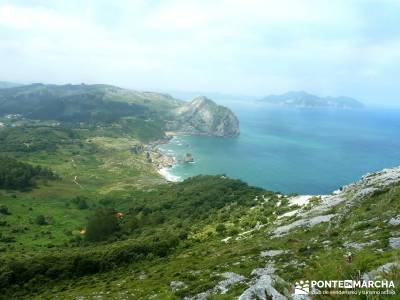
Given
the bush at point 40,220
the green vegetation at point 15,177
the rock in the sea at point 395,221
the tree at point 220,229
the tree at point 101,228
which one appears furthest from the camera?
the green vegetation at point 15,177

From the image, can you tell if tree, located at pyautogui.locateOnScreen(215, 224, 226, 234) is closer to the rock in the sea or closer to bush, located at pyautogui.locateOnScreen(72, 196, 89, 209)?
the rock in the sea

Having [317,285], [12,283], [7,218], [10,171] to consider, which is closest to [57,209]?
[7,218]

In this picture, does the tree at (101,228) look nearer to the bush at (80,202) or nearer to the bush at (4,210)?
the bush at (4,210)

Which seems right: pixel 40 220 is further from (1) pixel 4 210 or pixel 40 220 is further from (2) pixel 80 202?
(2) pixel 80 202

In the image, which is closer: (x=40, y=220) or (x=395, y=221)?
(x=395, y=221)

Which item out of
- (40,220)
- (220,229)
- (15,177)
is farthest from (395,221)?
(15,177)

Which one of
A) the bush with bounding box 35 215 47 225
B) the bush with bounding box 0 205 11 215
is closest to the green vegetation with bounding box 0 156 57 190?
the bush with bounding box 0 205 11 215

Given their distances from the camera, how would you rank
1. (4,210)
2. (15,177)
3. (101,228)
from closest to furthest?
(101,228) → (4,210) → (15,177)

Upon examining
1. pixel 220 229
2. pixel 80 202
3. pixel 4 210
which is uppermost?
pixel 220 229

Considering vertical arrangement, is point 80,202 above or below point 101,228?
below

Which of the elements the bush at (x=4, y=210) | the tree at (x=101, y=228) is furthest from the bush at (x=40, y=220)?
the tree at (x=101, y=228)

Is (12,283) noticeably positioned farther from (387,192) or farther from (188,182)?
(188,182)

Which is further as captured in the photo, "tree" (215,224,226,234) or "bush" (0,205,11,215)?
"bush" (0,205,11,215)
